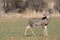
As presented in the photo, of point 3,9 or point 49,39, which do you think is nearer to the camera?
point 49,39

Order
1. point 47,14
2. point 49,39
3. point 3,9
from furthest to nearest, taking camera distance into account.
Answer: point 3,9, point 47,14, point 49,39

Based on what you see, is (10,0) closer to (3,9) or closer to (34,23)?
(3,9)

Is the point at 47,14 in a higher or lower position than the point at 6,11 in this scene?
higher

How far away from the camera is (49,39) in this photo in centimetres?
1603

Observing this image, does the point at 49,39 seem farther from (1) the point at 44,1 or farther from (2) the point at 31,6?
(1) the point at 44,1

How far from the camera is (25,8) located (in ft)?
149

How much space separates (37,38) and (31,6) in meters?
29.4

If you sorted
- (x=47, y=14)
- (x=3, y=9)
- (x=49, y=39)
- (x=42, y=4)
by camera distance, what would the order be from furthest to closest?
(x=42, y=4) → (x=3, y=9) → (x=47, y=14) → (x=49, y=39)

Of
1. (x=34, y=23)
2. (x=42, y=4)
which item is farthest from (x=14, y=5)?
(x=34, y=23)

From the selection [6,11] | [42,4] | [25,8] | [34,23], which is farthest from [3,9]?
[34,23]

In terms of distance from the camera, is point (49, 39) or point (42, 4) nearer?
point (49, 39)

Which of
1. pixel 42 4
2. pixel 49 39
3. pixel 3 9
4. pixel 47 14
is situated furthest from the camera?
pixel 42 4

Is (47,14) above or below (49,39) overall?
above

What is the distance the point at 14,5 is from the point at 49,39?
29911mm
